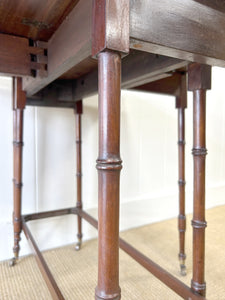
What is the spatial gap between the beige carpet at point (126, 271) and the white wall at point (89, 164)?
0.14 m

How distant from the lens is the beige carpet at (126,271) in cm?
93

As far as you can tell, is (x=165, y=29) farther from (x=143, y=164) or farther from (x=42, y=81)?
(x=143, y=164)

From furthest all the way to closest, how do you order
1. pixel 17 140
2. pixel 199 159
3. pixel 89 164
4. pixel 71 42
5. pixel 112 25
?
1. pixel 89 164
2. pixel 17 140
3. pixel 199 159
4. pixel 71 42
5. pixel 112 25

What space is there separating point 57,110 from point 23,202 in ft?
1.73

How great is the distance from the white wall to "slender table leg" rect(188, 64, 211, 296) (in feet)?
2.74

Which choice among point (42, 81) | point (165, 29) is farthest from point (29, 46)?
point (165, 29)

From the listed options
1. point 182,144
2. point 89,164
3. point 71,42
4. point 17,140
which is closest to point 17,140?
point 17,140

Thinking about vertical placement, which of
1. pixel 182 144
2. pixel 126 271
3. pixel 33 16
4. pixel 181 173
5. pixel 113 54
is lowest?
pixel 126 271

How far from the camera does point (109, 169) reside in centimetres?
41

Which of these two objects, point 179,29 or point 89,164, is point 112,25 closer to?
point 179,29

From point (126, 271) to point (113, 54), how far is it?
0.99 meters

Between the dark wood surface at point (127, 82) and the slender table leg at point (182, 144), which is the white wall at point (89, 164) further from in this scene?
the slender table leg at point (182, 144)

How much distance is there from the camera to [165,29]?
1.45 feet

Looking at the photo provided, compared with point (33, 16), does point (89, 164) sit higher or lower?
lower
